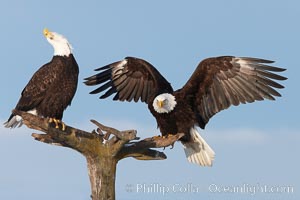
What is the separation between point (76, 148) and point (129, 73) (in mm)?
2816

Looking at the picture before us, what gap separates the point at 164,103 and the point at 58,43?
1.67 meters

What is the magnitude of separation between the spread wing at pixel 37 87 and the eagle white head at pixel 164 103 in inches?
60.3

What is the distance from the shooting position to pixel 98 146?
28.6ft

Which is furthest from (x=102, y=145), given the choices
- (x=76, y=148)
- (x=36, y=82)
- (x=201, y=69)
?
(x=201, y=69)

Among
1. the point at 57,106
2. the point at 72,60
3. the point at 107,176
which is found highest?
the point at 72,60

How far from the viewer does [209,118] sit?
406 inches

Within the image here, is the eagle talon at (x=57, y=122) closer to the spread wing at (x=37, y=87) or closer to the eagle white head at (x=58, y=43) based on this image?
the spread wing at (x=37, y=87)

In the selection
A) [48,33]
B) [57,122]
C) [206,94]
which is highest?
[48,33]

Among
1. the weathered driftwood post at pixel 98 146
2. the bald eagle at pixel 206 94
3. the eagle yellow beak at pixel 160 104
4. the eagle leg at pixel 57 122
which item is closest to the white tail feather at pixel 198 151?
the bald eagle at pixel 206 94

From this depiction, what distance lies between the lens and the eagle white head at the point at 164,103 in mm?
9727

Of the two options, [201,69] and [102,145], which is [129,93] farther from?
[102,145]

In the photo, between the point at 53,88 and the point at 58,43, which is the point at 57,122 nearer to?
the point at 53,88

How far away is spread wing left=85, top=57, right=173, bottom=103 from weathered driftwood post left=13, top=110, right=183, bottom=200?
2122 millimetres

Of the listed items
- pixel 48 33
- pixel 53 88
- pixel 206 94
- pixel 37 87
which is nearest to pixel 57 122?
pixel 53 88
